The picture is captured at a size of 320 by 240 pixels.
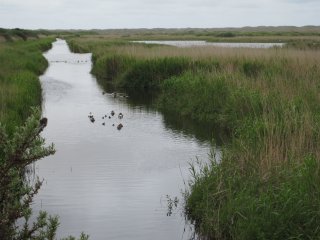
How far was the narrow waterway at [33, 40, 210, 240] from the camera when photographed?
7.09 meters

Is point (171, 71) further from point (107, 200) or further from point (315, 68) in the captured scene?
point (107, 200)

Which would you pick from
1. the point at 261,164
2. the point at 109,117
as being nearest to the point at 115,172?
the point at 261,164

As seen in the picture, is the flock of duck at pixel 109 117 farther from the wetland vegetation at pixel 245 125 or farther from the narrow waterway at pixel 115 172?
the wetland vegetation at pixel 245 125

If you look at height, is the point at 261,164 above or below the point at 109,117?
above

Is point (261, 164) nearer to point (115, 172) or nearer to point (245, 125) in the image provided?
point (245, 125)

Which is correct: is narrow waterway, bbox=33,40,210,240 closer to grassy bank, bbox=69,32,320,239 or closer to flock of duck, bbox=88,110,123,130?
flock of duck, bbox=88,110,123,130

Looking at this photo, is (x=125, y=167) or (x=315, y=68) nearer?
(x=125, y=167)

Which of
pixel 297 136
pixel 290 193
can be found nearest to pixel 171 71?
pixel 297 136

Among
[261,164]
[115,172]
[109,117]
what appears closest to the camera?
[261,164]

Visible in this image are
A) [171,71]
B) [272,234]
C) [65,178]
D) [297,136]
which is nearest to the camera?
[272,234]

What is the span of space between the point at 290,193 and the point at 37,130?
3.26m

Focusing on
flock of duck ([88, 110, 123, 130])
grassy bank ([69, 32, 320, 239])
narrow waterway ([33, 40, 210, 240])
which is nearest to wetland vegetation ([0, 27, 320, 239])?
grassy bank ([69, 32, 320, 239])

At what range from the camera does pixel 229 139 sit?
1182 cm

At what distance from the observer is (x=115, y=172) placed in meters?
9.49
